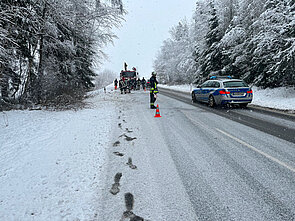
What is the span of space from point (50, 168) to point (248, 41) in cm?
2003

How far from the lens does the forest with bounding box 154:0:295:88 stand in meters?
12.2

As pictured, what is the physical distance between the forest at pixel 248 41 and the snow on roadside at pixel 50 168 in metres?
11.8

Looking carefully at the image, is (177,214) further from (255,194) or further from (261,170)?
(261,170)

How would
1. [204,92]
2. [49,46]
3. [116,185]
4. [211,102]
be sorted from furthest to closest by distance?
[204,92] < [211,102] < [49,46] < [116,185]

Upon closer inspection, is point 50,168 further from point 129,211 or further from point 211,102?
point 211,102

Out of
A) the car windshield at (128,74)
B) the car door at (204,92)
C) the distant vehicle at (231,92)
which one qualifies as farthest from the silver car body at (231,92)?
the car windshield at (128,74)

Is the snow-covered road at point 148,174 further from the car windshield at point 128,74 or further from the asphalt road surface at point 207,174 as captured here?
the car windshield at point 128,74

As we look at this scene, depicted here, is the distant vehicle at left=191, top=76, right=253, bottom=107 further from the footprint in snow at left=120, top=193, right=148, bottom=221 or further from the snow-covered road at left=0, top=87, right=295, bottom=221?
the footprint in snow at left=120, top=193, right=148, bottom=221

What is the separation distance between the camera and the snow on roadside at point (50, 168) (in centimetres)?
244

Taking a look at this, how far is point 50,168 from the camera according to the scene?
354cm

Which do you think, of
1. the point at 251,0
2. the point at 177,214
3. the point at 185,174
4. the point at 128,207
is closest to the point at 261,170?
the point at 185,174

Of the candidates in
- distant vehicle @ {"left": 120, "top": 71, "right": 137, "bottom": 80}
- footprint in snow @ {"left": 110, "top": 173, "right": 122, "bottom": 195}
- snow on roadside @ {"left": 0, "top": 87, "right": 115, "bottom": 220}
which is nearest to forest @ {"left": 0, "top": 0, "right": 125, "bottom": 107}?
snow on roadside @ {"left": 0, "top": 87, "right": 115, "bottom": 220}

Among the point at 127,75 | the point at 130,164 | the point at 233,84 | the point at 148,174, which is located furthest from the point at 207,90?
the point at 127,75

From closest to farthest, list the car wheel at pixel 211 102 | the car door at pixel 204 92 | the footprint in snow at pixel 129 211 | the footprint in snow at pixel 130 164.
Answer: the footprint in snow at pixel 129 211, the footprint in snow at pixel 130 164, the car wheel at pixel 211 102, the car door at pixel 204 92
